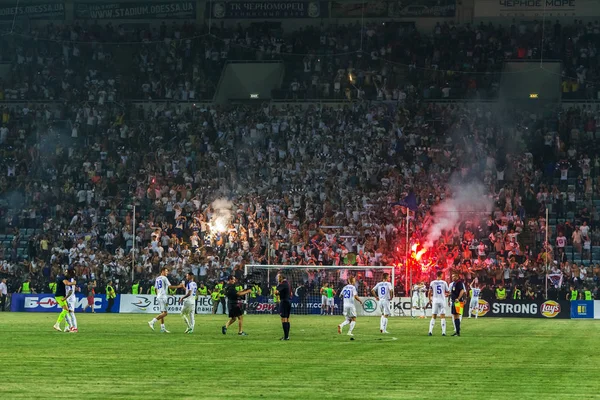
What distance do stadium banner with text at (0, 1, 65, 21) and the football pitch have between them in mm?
38356

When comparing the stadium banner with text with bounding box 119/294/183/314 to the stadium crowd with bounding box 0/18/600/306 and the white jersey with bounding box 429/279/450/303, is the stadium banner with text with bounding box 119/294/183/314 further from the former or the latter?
the white jersey with bounding box 429/279/450/303

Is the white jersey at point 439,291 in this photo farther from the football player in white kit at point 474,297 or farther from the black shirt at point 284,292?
the football player in white kit at point 474,297

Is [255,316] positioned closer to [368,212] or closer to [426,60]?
[368,212]

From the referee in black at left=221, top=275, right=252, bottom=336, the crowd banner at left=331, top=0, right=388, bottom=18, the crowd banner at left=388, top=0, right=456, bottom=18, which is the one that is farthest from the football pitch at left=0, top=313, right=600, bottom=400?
Answer: the crowd banner at left=331, top=0, right=388, bottom=18

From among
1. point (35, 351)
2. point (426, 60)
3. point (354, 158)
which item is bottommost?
point (35, 351)

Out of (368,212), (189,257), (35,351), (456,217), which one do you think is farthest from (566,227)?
(35,351)

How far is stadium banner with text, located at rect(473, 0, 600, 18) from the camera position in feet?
227

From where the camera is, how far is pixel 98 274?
197 feet

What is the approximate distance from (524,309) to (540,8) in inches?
867

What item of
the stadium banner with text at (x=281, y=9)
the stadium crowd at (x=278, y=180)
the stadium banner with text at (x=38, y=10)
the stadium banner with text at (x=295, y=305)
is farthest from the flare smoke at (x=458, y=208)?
the stadium banner with text at (x=38, y=10)

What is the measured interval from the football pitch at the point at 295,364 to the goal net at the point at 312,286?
54.3ft

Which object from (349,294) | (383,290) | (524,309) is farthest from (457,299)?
(524,309)

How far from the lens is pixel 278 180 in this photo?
6362cm

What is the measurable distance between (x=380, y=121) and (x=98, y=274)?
18.2m
